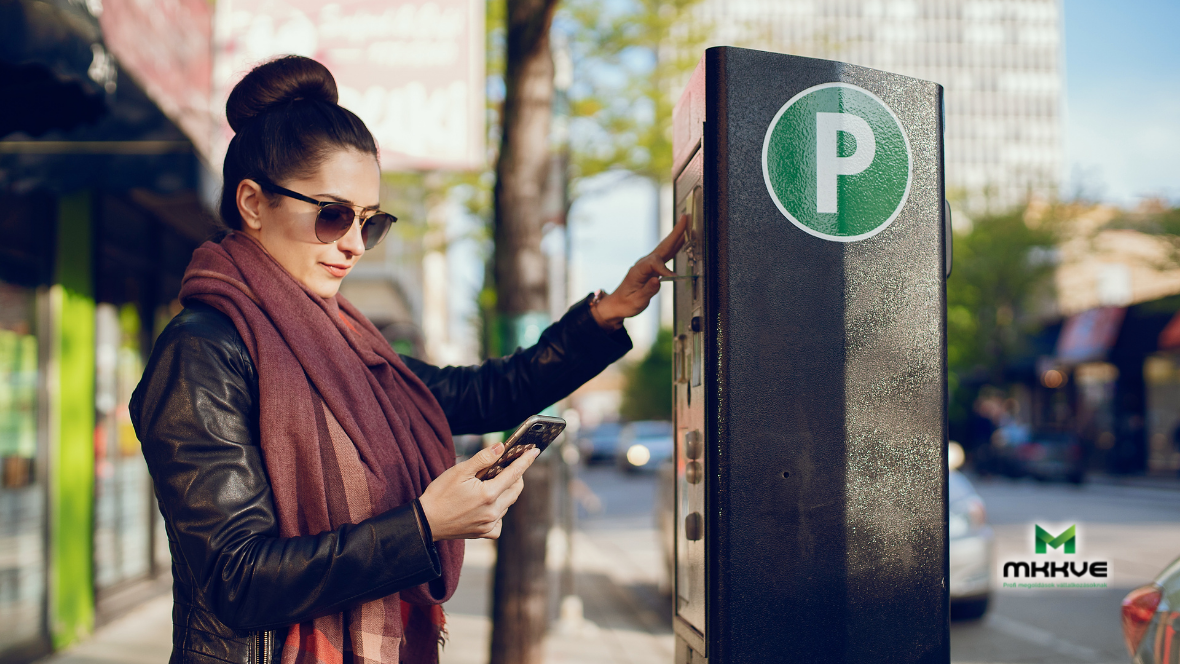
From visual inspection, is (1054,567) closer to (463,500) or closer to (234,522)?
(463,500)

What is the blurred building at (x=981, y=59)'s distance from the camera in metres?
91.2

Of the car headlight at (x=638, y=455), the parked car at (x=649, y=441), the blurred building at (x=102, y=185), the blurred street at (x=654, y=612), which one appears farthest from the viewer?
the parked car at (x=649, y=441)

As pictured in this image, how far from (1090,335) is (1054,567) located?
24.3 metres

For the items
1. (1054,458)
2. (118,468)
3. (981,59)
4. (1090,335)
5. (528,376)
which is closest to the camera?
(528,376)

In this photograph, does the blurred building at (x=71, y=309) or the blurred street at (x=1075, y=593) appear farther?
the blurred street at (x=1075, y=593)

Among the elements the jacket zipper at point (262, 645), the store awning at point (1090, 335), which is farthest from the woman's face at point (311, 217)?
the store awning at point (1090, 335)

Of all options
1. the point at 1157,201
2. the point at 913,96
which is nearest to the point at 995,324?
the point at 1157,201

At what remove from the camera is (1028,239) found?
2919 cm

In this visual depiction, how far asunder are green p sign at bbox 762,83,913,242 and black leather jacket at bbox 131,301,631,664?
887 mm

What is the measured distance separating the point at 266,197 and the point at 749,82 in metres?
0.92

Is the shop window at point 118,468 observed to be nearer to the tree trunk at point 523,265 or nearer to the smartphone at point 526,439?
the tree trunk at point 523,265

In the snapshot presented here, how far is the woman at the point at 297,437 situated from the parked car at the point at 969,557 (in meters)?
5.73

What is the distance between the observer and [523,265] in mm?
A: 4406

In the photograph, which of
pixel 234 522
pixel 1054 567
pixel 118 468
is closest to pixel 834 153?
pixel 234 522
